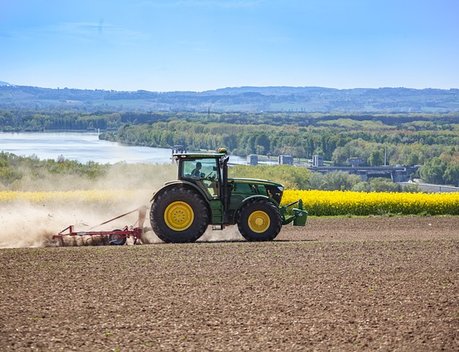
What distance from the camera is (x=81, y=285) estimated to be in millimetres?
12828

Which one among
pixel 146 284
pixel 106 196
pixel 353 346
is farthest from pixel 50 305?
pixel 106 196

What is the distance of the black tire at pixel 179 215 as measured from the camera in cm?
1766

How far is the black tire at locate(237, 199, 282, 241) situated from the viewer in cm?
1805

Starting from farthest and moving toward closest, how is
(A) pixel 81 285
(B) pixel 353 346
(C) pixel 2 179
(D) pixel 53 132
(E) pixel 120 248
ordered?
(D) pixel 53 132 → (C) pixel 2 179 → (E) pixel 120 248 → (A) pixel 81 285 → (B) pixel 353 346

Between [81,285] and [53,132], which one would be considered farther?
[53,132]

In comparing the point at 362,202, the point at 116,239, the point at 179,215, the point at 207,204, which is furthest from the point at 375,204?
the point at 116,239

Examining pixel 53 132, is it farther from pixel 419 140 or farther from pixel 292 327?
pixel 292 327

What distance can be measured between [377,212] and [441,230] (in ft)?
20.8

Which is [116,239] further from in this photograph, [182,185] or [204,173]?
[204,173]

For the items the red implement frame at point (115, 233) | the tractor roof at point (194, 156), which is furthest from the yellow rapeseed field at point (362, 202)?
the tractor roof at point (194, 156)

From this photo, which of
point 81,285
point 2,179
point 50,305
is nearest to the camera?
point 50,305

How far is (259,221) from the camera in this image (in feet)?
59.8

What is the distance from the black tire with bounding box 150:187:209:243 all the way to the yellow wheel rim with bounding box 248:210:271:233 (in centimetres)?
105

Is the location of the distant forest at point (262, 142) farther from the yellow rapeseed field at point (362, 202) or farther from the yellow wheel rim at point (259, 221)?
the yellow wheel rim at point (259, 221)
